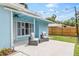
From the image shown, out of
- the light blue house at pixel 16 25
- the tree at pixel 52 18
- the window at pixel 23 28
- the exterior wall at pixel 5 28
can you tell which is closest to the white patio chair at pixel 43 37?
the light blue house at pixel 16 25

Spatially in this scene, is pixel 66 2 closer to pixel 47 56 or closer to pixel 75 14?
pixel 75 14

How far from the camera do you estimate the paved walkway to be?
9156mm

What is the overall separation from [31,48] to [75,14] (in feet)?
A: 8.04

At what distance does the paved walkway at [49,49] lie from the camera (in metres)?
9.16

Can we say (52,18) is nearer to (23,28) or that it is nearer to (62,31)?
(62,31)

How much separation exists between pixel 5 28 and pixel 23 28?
2043 millimetres

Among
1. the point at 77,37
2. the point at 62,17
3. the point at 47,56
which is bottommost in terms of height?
the point at 47,56

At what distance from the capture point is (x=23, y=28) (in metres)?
A: 11.3

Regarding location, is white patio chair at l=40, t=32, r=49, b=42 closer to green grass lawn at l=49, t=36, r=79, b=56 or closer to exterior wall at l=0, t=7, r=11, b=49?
green grass lawn at l=49, t=36, r=79, b=56

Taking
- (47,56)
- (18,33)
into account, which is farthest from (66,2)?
(18,33)

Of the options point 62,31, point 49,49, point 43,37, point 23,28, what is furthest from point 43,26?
point 49,49

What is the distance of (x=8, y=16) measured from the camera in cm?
948

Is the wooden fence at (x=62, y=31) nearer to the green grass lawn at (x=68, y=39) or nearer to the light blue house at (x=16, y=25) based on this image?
the green grass lawn at (x=68, y=39)

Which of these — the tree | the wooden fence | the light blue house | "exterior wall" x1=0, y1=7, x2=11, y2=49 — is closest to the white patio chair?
the light blue house
